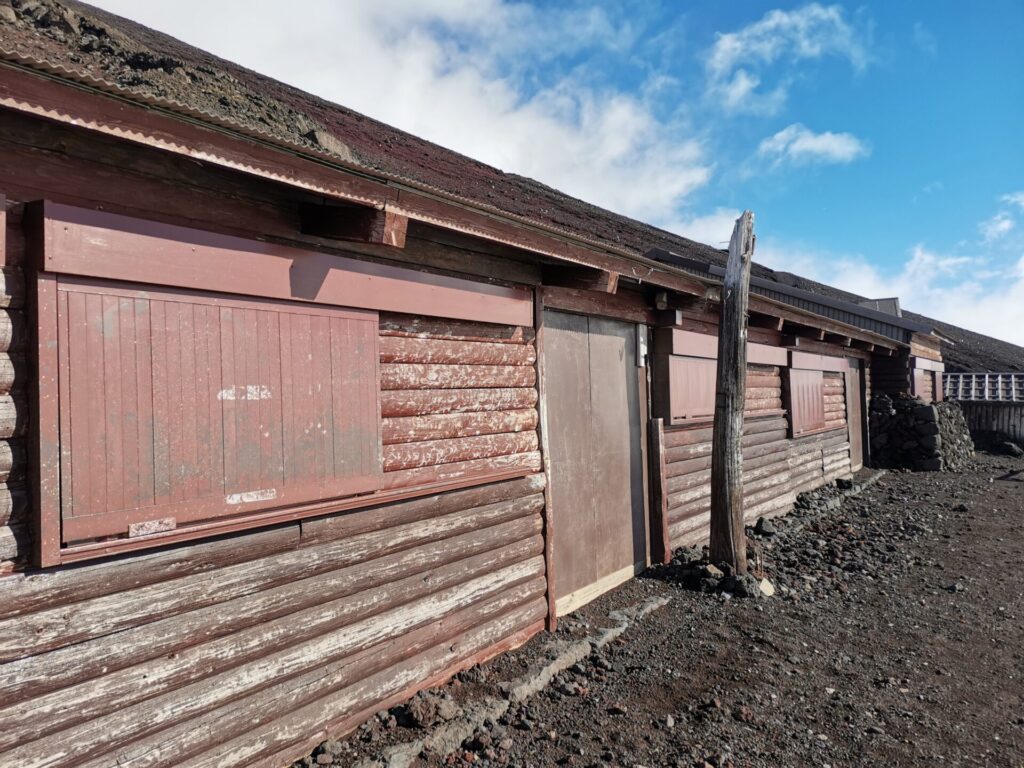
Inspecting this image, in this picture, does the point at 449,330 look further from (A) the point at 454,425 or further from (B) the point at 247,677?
(B) the point at 247,677

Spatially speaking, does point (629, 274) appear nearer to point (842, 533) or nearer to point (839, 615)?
point (839, 615)

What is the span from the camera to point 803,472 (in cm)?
1042

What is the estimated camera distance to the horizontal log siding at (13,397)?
2.17 metres

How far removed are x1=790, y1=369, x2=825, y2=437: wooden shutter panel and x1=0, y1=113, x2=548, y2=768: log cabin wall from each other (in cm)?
677

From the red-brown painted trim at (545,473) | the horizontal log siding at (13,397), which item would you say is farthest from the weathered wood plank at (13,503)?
the red-brown painted trim at (545,473)

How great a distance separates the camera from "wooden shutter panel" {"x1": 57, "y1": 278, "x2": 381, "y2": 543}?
90.7 inches

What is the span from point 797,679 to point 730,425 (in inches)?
93.1

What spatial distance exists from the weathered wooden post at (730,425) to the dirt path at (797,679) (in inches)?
20.9

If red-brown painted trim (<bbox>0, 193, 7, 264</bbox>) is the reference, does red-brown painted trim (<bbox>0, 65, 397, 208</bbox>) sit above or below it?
above

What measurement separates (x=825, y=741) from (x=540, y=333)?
3.05m

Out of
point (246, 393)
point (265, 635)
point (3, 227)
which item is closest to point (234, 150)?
point (3, 227)

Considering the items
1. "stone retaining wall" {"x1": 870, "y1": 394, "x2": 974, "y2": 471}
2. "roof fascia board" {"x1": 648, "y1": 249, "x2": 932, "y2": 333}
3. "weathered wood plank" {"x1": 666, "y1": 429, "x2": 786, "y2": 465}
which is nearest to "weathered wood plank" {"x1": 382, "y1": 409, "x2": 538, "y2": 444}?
"weathered wood plank" {"x1": 666, "y1": 429, "x2": 786, "y2": 465}

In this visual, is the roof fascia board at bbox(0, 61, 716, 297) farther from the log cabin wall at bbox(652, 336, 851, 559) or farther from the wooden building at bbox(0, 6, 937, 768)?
the log cabin wall at bbox(652, 336, 851, 559)

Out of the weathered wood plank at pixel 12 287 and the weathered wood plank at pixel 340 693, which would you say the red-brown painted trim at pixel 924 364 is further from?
the weathered wood plank at pixel 12 287
